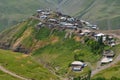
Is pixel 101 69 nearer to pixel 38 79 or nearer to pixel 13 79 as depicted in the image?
pixel 38 79

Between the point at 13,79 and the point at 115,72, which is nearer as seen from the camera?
the point at 115,72

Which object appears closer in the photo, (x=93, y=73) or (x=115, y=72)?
(x=115, y=72)

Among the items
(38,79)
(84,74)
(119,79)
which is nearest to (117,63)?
(84,74)

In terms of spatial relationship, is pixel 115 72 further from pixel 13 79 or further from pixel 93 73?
pixel 13 79

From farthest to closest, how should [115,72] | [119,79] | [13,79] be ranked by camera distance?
[13,79]
[115,72]
[119,79]

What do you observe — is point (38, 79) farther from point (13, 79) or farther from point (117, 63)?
point (117, 63)

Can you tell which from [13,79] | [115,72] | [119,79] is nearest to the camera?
[119,79]

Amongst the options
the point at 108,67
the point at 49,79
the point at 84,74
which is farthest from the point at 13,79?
the point at 108,67

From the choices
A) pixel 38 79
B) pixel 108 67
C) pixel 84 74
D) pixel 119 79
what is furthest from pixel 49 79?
pixel 119 79
